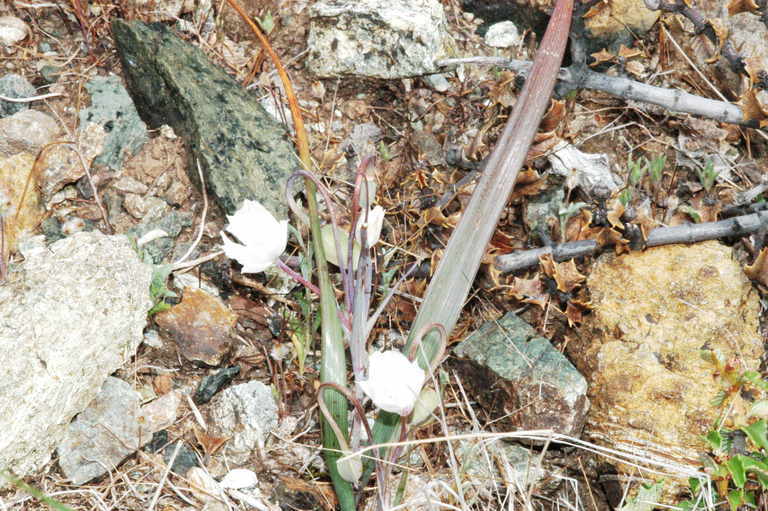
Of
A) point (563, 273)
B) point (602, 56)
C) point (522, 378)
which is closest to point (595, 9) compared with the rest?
point (602, 56)

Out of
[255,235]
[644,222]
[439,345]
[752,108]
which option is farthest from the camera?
[752,108]

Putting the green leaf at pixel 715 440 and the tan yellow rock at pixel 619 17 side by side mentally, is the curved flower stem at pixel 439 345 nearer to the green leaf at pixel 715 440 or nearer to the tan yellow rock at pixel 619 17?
the green leaf at pixel 715 440

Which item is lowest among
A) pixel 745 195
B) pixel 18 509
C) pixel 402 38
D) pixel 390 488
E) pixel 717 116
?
pixel 390 488

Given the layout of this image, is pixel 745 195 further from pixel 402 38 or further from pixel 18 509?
pixel 18 509

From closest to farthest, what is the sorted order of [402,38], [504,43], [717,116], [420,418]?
[420,418], [717,116], [402,38], [504,43]

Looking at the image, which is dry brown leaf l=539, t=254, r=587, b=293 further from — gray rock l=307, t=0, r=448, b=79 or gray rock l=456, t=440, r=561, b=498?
gray rock l=307, t=0, r=448, b=79

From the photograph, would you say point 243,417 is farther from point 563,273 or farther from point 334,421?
point 563,273

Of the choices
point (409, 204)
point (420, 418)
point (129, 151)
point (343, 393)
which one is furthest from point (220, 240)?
point (420, 418)
